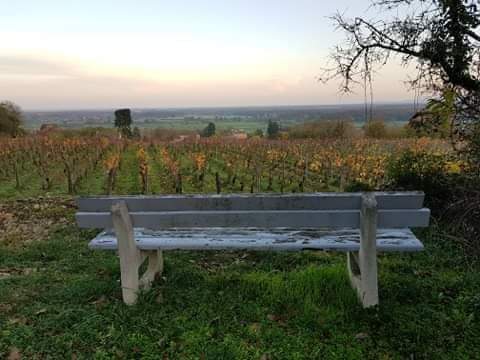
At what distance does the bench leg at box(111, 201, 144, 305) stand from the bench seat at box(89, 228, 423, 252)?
10 cm

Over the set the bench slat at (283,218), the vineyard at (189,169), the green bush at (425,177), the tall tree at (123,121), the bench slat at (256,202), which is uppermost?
the tall tree at (123,121)

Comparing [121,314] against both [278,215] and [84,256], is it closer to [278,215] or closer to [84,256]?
[278,215]

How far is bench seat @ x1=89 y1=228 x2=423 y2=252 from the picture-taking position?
3041mm

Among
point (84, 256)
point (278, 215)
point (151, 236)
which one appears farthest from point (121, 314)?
point (84, 256)

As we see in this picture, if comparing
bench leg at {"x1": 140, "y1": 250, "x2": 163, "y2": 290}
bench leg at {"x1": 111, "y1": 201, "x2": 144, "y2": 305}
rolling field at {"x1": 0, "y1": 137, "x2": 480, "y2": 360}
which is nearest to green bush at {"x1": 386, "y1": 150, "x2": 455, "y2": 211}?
rolling field at {"x1": 0, "y1": 137, "x2": 480, "y2": 360}

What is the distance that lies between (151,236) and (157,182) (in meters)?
9.60

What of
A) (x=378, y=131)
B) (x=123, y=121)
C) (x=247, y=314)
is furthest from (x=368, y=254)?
(x=123, y=121)

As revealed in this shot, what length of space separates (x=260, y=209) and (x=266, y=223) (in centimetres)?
36

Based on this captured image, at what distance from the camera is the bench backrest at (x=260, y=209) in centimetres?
295

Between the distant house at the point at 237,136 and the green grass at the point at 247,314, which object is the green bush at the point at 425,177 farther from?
the distant house at the point at 237,136

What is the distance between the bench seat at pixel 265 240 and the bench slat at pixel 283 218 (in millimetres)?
163

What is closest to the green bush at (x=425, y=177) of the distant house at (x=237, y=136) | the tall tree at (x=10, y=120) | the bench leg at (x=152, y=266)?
the bench leg at (x=152, y=266)

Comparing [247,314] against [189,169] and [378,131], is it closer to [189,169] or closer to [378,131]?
[189,169]

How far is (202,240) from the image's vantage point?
126 inches
